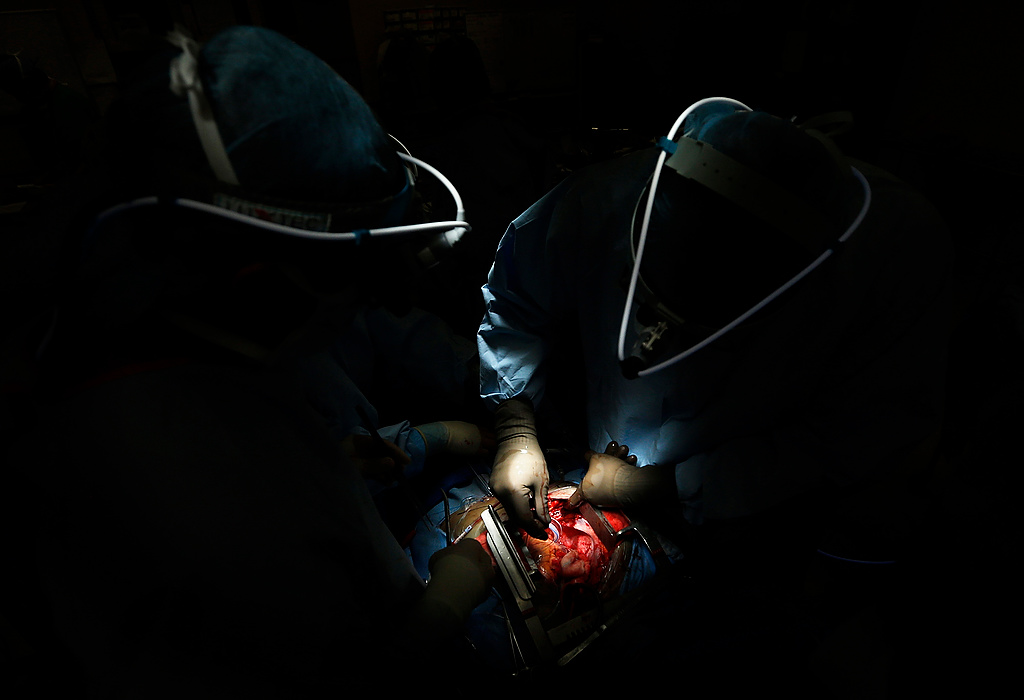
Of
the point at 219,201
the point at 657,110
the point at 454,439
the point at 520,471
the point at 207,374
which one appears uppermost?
the point at 219,201

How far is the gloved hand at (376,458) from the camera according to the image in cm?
188

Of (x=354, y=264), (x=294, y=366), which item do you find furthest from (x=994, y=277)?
(x=294, y=366)

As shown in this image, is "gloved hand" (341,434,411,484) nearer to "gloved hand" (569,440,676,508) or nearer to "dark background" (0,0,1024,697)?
"gloved hand" (569,440,676,508)

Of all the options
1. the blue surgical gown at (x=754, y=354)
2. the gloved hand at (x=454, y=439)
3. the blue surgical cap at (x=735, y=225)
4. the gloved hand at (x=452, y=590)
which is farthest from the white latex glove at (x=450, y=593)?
the blue surgical cap at (x=735, y=225)

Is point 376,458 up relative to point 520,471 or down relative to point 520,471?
up

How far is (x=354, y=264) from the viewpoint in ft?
3.39

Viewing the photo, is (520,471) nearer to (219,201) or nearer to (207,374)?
(207,374)

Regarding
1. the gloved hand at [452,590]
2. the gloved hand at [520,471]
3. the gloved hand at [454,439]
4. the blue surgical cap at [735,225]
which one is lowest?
the gloved hand at [454,439]

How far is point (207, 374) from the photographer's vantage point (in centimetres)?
96

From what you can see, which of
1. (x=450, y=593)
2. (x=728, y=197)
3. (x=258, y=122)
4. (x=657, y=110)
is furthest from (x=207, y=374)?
(x=657, y=110)

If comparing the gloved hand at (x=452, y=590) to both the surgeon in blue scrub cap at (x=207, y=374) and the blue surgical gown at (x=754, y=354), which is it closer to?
the surgeon in blue scrub cap at (x=207, y=374)

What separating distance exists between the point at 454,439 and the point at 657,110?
3.54 meters

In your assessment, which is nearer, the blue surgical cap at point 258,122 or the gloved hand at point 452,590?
the blue surgical cap at point 258,122

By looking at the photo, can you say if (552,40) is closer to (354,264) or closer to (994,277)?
(994,277)
